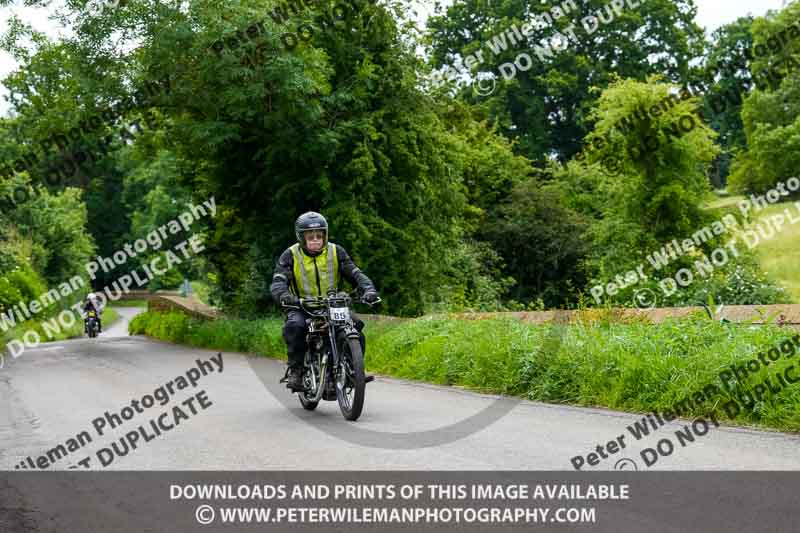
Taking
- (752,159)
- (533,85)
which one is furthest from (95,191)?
(752,159)

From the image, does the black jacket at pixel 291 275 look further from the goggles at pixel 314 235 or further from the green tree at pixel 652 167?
the green tree at pixel 652 167

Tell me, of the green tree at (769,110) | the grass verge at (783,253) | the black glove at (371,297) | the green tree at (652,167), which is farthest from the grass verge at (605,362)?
the green tree at (769,110)

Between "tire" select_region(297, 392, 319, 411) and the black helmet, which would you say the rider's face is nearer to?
the black helmet

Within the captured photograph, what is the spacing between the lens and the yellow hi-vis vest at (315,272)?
1045 centimetres

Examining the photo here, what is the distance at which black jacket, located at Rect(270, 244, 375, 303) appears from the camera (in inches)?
405

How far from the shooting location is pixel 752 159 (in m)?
55.8

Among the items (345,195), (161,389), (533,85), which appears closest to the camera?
(161,389)

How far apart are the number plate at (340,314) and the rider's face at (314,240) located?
2.60 ft

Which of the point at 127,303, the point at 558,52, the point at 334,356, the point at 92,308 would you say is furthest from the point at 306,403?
the point at 127,303

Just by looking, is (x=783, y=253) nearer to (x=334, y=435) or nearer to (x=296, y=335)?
(x=296, y=335)

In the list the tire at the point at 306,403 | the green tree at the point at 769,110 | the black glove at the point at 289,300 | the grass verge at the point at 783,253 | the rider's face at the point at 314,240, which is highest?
the rider's face at the point at 314,240

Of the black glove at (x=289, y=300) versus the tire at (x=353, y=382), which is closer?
the tire at (x=353, y=382)
